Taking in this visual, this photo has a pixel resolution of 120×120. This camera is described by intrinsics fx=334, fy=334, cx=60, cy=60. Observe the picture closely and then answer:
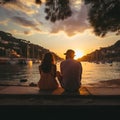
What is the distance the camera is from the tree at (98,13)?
45.9 feet

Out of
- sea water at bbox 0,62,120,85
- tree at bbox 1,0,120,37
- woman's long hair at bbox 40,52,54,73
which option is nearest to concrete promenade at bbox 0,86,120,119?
woman's long hair at bbox 40,52,54,73

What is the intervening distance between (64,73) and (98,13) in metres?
9.19

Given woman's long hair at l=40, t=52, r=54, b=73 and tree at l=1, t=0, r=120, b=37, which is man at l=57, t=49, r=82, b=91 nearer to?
woman's long hair at l=40, t=52, r=54, b=73

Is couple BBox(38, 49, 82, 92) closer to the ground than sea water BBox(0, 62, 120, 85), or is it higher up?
higher up

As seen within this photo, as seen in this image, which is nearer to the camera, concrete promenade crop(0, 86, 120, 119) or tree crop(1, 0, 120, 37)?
concrete promenade crop(0, 86, 120, 119)

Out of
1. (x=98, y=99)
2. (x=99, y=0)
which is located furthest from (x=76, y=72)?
(x=99, y=0)

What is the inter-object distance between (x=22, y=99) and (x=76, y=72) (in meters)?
1.87

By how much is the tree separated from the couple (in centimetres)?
420

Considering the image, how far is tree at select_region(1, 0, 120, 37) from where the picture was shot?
45.9 ft
